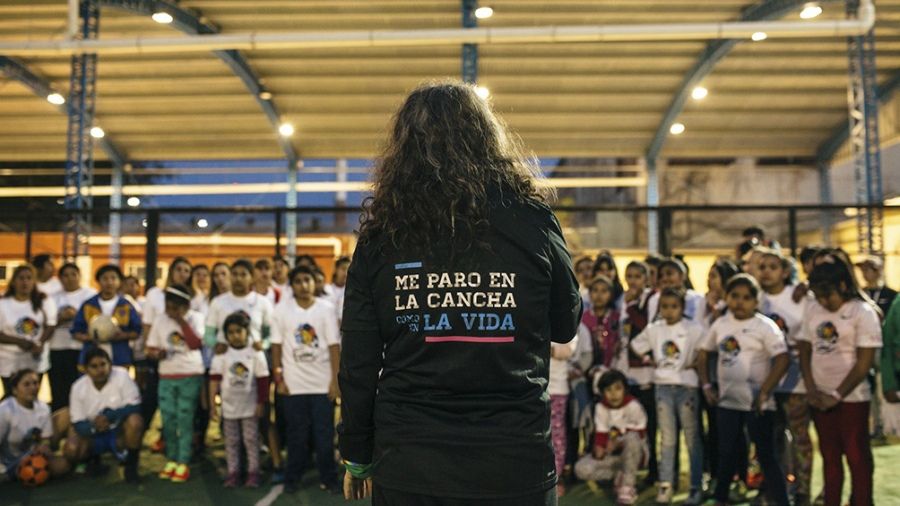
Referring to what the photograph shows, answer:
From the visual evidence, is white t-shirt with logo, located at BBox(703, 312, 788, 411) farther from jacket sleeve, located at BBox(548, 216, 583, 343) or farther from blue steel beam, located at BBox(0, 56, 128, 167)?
blue steel beam, located at BBox(0, 56, 128, 167)

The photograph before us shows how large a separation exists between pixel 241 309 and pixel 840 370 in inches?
169

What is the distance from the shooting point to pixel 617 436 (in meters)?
5.34

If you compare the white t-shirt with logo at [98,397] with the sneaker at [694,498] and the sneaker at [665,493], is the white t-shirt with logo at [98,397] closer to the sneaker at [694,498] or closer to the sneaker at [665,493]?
the sneaker at [665,493]

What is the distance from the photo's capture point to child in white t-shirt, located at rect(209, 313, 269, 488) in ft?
18.5

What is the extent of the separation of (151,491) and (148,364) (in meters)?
1.42

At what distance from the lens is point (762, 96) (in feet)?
58.5

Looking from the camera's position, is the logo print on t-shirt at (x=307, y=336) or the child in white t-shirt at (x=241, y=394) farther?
the child in white t-shirt at (x=241, y=394)

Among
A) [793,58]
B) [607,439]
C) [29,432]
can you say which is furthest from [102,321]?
[793,58]

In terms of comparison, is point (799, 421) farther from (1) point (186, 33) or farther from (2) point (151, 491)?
(1) point (186, 33)

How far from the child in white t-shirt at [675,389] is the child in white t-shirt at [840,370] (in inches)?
32.5

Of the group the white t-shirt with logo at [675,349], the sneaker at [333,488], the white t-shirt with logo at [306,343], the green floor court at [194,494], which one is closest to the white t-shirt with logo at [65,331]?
the green floor court at [194,494]

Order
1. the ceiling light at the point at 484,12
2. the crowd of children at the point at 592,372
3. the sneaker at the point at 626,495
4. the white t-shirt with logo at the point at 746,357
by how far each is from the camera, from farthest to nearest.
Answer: the ceiling light at the point at 484,12 → the sneaker at the point at 626,495 → the white t-shirt with logo at the point at 746,357 → the crowd of children at the point at 592,372

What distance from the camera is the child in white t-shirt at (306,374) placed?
546cm

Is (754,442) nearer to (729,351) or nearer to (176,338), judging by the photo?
(729,351)
